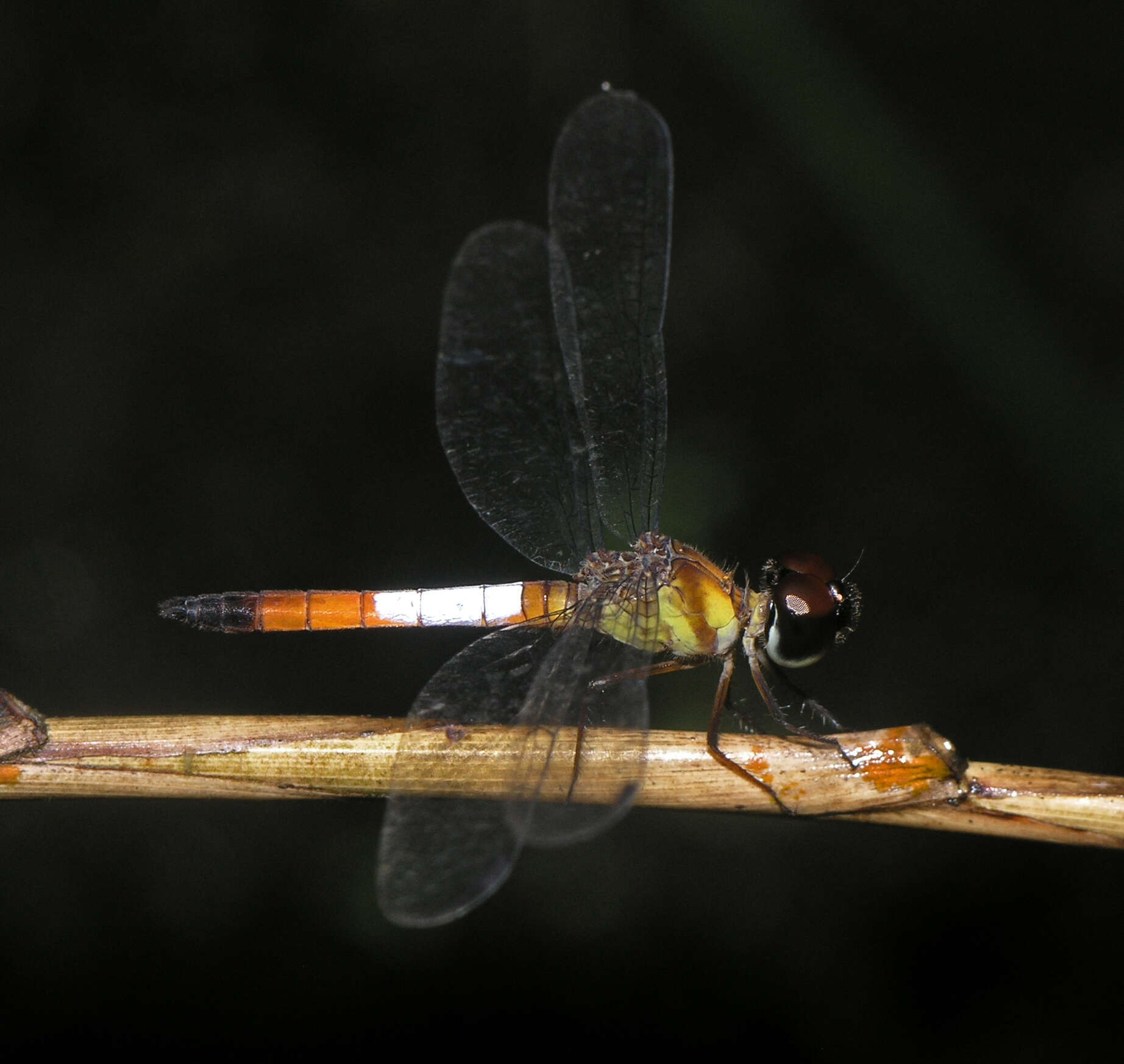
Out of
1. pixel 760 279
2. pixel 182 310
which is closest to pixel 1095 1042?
pixel 760 279

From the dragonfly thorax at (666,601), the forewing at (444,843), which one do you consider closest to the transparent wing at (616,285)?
the dragonfly thorax at (666,601)

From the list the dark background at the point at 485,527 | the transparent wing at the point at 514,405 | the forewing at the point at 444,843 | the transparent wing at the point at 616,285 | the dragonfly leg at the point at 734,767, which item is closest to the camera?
the forewing at the point at 444,843

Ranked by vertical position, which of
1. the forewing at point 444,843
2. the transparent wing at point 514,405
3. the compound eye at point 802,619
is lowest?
the forewing at point 444,843

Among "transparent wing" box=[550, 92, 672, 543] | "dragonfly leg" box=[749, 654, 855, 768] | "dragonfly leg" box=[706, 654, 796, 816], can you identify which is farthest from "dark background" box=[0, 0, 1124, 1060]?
"dragonfly leg" box=[706, 654, 796, 816]

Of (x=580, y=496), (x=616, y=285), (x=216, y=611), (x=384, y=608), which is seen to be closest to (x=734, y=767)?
(x=580, y=496)

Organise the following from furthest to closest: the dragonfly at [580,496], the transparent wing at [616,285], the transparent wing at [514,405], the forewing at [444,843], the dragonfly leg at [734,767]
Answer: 1. the transparent wing at [514,405]
2. the transparent wing at [616,285]
3. the dragonfly at [580,496]
4. the dragonfly leg at [734,767]
5. the forewing at [444,843]

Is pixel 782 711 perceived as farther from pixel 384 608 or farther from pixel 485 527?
pixel 485 527

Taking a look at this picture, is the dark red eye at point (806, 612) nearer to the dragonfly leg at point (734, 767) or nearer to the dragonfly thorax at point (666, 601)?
the dragonfly thorax at point (666, 601)

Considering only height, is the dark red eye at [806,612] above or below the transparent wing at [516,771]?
above

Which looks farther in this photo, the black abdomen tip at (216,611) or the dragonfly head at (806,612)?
the black abdomen tip at (216,611)
